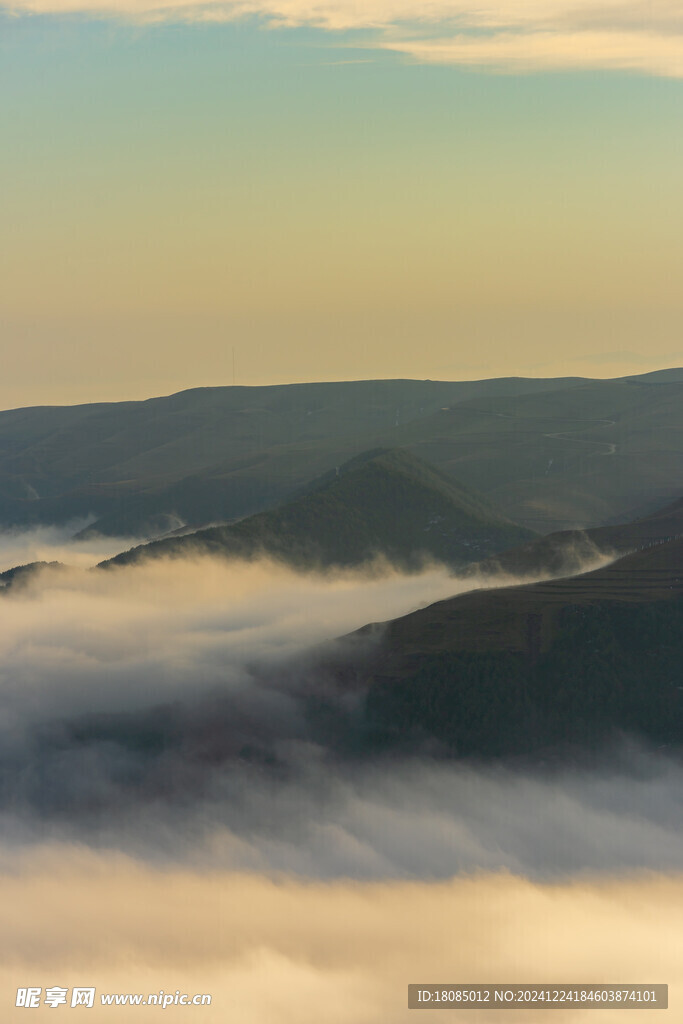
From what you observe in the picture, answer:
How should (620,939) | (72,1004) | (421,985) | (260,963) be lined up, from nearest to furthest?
(72,1004) < (421,985) < (620,939) < (260,963)

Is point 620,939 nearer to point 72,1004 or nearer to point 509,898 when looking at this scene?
point 509,898

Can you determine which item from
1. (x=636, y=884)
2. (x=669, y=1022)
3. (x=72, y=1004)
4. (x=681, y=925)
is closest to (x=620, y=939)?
(x=681, y=925)

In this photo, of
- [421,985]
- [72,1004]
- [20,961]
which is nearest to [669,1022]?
[421,985]

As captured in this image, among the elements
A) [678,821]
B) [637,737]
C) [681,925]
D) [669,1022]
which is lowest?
[669,1022]

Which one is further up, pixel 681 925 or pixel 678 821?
pixel 678 821

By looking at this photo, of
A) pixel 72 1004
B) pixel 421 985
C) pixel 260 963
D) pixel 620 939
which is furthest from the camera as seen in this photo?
pixel 260 963

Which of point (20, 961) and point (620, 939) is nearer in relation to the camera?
point (620, 939)

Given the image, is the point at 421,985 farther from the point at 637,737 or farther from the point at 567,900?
the point at 637,737

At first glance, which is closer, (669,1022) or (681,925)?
(669,1022)

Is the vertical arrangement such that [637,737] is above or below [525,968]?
above
